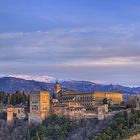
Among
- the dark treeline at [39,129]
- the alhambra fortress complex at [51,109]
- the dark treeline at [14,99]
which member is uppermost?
the dark treeline at [14,99]

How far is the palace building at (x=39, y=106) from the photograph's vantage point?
67.8 m

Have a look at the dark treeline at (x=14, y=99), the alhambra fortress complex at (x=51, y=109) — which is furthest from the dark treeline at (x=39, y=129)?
the dark treeline at (x=14, y=99)

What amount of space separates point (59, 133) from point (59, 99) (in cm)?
1420

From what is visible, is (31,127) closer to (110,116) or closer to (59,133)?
(59,133)

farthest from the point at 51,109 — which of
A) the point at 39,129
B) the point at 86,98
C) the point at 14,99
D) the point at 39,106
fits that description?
the point at 14,99

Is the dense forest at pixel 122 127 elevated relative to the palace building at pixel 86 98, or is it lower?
lower

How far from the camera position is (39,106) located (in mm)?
68438

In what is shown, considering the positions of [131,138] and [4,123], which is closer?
[131,138]

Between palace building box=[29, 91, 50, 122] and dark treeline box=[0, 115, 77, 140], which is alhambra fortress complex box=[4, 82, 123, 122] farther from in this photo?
dark treeline box=[0, 115, 77, 140]

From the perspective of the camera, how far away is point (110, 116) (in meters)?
63.6

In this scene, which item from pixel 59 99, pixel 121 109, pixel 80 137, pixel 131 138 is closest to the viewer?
pixel 131 138

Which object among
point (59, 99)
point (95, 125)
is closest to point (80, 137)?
point (95, 125)

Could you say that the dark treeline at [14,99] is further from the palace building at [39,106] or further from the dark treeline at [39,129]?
the dark treeline at [39,129]

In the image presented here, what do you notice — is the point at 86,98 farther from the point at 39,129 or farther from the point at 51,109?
the point at 39,129
